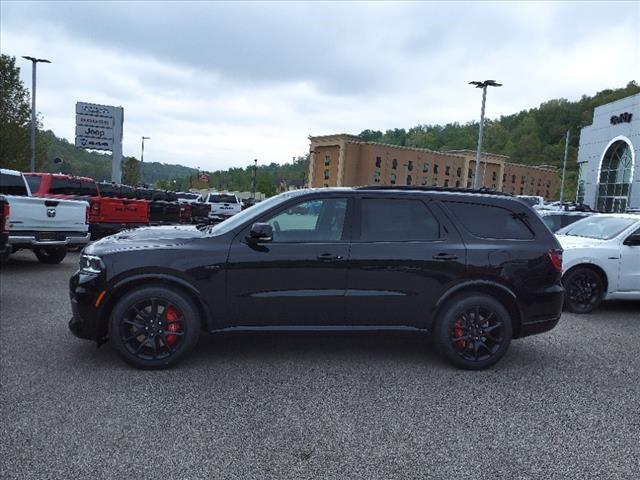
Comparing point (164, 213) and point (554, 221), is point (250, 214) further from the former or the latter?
point (164, 213)

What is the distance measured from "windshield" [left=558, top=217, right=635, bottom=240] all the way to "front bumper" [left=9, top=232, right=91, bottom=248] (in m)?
9.24

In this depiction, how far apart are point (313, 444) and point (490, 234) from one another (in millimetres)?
2846

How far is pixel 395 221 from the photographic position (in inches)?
203

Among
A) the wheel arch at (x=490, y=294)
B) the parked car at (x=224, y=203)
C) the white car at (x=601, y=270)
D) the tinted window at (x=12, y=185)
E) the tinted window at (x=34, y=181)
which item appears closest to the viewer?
the wheel arch at (x=490, y=294)

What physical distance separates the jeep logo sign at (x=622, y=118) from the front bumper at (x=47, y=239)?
146 ft

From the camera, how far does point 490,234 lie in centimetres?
526

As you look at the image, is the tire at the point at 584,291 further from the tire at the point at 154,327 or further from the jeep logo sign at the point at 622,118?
the jeep logo sign at the point at 622,118

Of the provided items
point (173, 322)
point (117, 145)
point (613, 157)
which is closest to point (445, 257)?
point (173, 322)

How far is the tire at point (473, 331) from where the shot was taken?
5.13 m

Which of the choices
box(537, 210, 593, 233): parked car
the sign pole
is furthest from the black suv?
the sign pole

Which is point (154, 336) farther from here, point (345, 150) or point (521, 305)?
point (345, 150)

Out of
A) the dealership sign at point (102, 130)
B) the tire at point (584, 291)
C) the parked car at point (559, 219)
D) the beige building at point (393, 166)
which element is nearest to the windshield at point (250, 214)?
the tire at point (584, 291)

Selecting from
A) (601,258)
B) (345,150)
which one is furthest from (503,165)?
(601,258)

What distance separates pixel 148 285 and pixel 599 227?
24.3 ft
